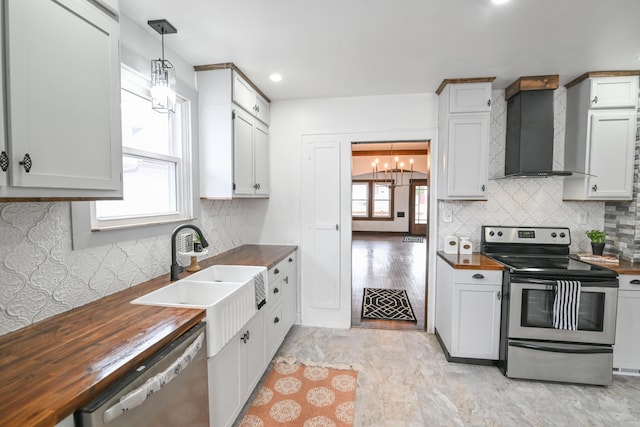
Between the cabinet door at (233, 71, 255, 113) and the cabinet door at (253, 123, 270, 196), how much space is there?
243 mm

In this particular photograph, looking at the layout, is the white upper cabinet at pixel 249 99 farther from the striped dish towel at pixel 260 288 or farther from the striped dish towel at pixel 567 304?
the striped dish towel at pixel 567 304

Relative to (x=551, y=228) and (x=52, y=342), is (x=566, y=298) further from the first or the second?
(x=52, y=342)

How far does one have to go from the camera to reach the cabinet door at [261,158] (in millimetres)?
2982

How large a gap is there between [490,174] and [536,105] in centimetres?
72

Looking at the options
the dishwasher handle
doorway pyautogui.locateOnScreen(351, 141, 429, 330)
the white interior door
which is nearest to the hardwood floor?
doorway pyautogui.locateOnScreen(351, 141, 429, 330)

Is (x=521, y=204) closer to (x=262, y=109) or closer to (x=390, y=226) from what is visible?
(x=262, y=109)

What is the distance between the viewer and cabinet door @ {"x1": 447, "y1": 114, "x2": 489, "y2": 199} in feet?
8.99

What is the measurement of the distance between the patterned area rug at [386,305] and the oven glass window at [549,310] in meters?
1.33

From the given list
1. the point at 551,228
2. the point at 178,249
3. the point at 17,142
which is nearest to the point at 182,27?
the point at 17,142

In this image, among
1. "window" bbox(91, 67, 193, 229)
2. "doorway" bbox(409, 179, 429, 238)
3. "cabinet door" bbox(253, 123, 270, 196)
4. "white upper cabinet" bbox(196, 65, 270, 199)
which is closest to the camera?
"window" bbox(91, 67, 193, 229)

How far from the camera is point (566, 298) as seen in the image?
224 cm

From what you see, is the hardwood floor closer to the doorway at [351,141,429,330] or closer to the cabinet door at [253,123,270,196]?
the doorway at [351,141,429,330]

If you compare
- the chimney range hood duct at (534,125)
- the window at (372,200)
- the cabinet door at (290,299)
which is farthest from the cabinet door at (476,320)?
the window at (372,200)

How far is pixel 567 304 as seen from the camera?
2242mm
